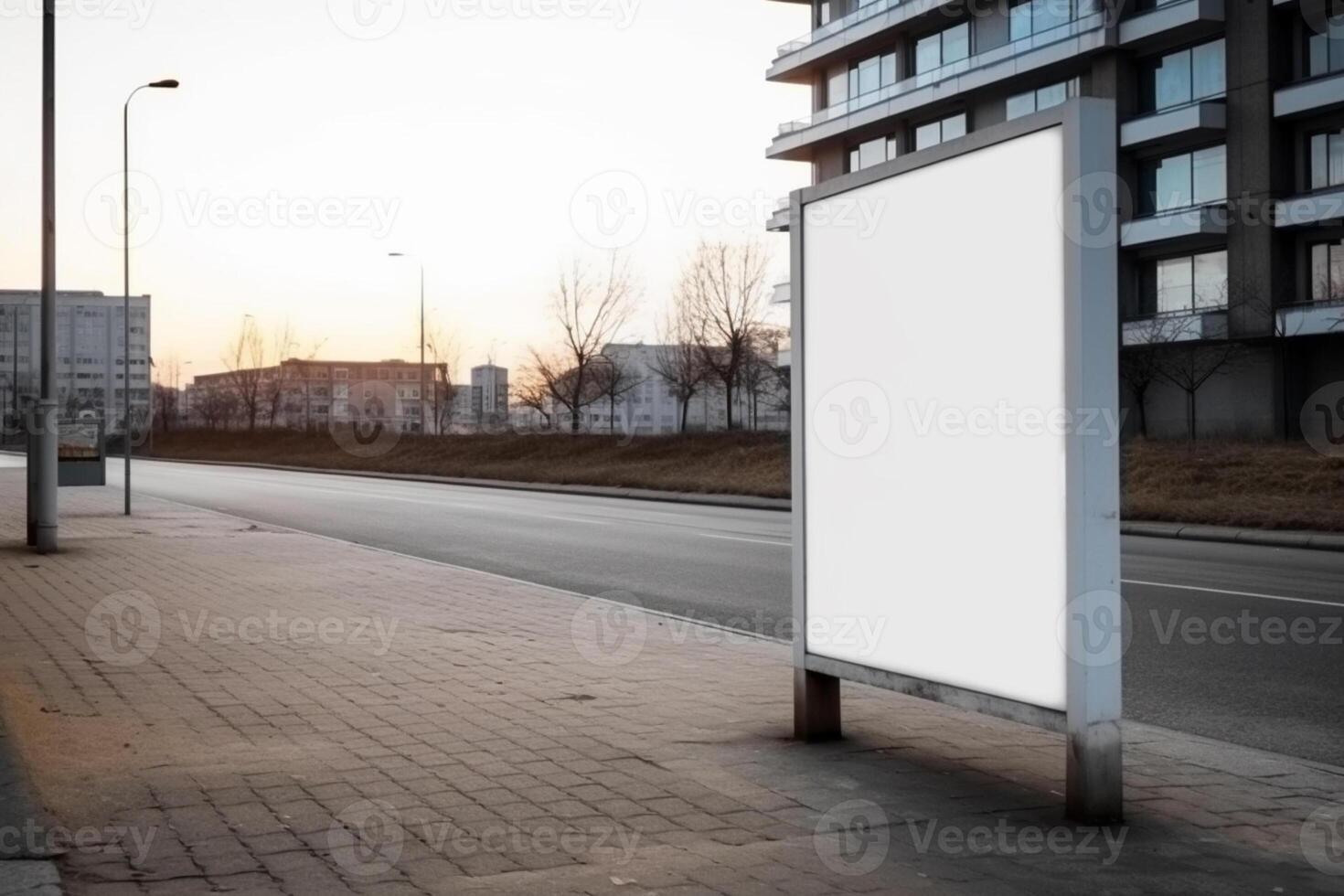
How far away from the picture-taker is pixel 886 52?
49.7 meters

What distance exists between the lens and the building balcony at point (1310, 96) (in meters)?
35.3

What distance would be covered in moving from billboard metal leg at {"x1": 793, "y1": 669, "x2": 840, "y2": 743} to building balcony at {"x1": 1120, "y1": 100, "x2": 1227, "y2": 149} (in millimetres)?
36353

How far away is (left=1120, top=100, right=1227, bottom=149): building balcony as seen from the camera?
3809 centimetres

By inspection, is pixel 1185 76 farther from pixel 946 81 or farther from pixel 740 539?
pixel 740 539

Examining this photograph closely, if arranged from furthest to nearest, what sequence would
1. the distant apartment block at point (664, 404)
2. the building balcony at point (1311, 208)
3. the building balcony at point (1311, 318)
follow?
the distant apartment block at point (664, 404)
the building balcony at point (1311, 318)
the building balcony at point (1311, 208)

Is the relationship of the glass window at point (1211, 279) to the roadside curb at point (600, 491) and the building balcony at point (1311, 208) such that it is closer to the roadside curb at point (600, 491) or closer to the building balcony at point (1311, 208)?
the building balcony at point (1311, 208)

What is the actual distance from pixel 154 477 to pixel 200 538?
27712mm

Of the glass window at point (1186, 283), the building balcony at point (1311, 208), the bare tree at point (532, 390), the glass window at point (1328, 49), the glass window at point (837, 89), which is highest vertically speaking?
the glass window at point (837, 89)

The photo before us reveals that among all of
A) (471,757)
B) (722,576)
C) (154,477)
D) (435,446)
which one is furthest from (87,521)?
(435,446)

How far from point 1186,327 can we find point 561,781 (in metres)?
37.2

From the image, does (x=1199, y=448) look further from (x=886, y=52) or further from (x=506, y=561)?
(x=886, y=52)

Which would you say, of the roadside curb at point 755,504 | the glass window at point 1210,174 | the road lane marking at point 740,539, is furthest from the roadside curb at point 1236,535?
the glass window at point 1210,174

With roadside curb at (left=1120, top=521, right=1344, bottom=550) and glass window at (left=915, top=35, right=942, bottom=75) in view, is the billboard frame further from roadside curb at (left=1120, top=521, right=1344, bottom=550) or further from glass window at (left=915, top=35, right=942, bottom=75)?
glass window at (left=915, top=35, right=942, bottom=75)

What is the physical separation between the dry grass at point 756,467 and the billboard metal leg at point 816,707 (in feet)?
48.7
